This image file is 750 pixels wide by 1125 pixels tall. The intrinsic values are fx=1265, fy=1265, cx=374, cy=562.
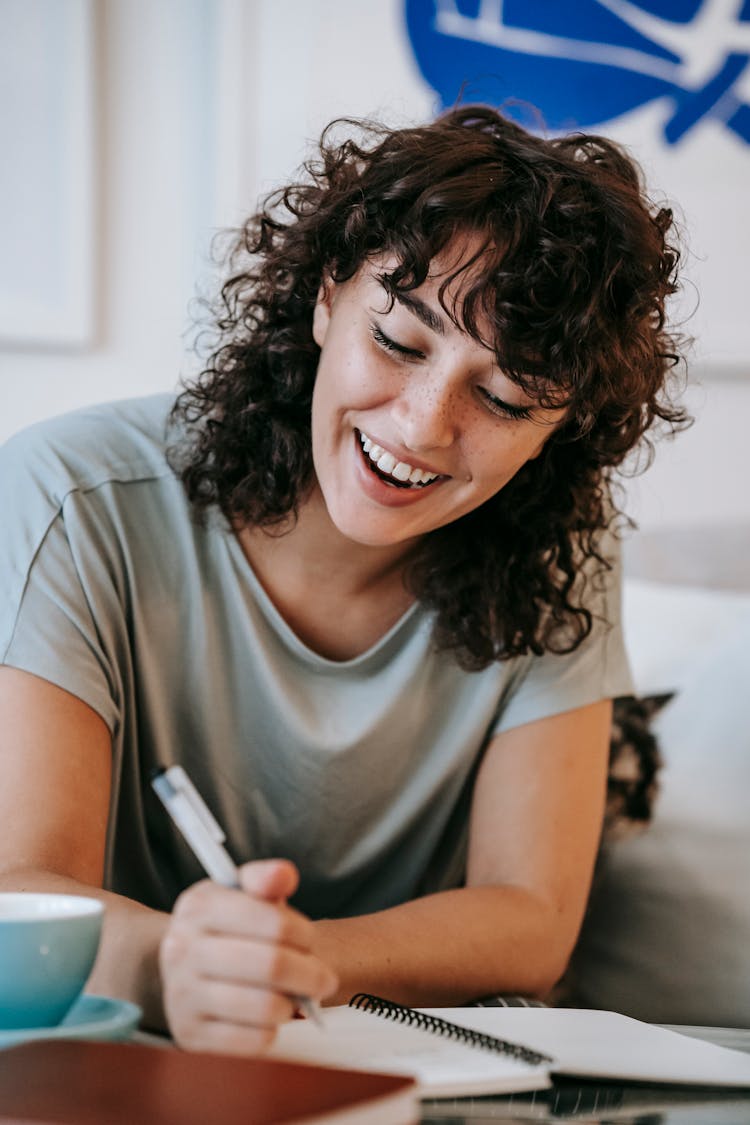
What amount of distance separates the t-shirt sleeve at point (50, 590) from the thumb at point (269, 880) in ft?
1.34

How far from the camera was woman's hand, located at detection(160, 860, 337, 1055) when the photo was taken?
1.89ft

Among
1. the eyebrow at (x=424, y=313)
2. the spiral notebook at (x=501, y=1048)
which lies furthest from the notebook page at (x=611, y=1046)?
the eyebrow at (x=424, y=313)

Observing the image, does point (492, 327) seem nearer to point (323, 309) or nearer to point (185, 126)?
point (323, 309)

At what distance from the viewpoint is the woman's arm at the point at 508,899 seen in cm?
92

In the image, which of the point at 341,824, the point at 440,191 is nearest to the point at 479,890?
the point at 341,824

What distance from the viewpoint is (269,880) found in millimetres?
580

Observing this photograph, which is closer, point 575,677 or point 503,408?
point 503,408

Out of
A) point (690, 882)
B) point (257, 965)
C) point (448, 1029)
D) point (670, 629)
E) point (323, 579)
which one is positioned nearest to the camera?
point (257, 965)

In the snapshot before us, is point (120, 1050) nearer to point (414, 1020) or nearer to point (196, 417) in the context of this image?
point (414, 1020)

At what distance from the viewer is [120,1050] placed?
564 millimetres

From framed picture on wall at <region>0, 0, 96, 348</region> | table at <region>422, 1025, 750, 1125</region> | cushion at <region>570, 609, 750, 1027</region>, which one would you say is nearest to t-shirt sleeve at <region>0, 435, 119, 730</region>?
table at <region>422, 1025, 750, 1125</region>

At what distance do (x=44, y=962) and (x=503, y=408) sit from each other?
58 cm

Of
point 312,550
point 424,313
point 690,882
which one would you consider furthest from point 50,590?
point 690,882

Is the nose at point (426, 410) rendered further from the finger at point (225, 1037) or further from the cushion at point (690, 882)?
the cushion at point (690, 882)
